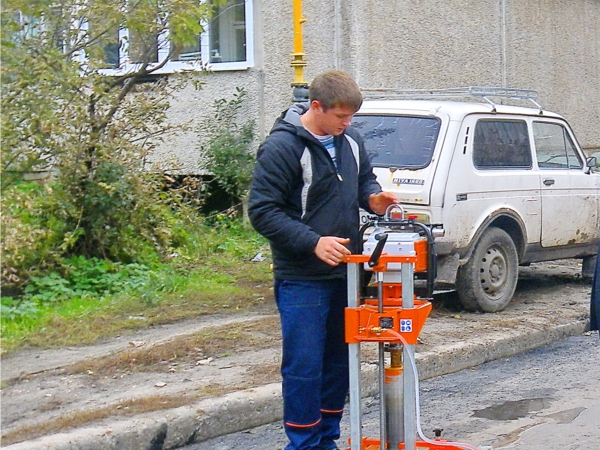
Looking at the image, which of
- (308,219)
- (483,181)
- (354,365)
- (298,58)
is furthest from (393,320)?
(298,58)

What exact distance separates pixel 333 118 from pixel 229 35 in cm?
915

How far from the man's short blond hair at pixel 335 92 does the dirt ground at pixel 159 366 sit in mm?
2304

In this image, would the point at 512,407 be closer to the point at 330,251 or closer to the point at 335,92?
the point at 330,251

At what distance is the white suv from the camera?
7957 mm

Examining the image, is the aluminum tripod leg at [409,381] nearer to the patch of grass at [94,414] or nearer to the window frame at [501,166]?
the patch of grass at [94,414]

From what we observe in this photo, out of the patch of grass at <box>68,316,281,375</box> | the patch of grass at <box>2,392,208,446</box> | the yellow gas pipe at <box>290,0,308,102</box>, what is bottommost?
the patch of grass at <box>2,392,208,446</box>

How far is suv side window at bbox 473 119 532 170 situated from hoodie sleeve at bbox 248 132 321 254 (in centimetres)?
422

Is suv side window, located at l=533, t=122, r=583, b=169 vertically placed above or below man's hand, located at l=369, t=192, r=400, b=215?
above

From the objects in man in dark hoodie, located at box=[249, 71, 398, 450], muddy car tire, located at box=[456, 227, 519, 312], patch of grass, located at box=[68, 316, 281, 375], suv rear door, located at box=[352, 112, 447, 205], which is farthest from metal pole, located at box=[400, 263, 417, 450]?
muddy car tire, located at box=[456, 227, 519, 312]

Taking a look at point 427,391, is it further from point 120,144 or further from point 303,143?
point 120,144

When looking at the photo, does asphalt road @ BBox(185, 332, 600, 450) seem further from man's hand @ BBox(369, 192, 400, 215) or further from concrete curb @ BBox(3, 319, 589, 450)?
man's hand @ BBox(369, 192, 400, 215)

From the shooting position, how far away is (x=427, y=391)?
667 cm

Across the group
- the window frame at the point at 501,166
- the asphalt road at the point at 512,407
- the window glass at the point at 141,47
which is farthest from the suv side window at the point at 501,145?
the window glass at the point at 141,47

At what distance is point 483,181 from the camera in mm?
8273
